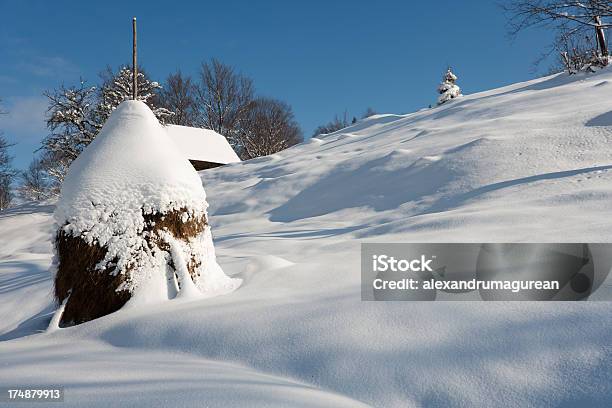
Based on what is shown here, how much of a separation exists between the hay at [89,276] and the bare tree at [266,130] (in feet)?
117

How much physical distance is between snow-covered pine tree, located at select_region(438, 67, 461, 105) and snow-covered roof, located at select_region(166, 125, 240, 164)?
1502 cm

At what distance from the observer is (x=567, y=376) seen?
5.02ft

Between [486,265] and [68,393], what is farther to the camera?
[486,265]

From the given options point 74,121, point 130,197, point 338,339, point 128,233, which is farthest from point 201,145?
point 338,339

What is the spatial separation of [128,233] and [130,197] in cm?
28

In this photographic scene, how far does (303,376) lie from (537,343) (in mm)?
1041

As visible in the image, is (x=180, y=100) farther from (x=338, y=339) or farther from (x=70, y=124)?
(x=338, y=339)

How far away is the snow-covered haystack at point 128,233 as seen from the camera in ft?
9.32

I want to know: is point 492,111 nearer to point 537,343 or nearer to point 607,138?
point 607,138

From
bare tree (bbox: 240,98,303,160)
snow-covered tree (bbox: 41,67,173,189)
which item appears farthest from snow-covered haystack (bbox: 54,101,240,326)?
bare tree (bbox: 240,98,303,160)

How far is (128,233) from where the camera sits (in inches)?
114

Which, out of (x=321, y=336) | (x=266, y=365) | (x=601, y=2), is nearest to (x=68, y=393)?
(x=266, y=365)

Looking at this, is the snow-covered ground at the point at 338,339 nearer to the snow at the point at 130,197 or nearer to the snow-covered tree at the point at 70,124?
the snow at the point at 130,197

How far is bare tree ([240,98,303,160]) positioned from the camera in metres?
39.3
